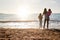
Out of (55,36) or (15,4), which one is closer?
(55,36)

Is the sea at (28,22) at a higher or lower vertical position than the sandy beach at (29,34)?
higher

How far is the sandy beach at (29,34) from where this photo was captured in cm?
350

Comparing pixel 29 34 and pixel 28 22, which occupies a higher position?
pixel 28 22

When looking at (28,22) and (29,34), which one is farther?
(28,22)

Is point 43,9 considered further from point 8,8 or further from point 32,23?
point 8,8

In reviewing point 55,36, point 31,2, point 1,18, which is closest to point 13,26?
A: point 1,18

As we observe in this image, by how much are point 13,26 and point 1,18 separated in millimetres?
379

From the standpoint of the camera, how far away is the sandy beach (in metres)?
3.50

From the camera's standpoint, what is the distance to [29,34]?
3650 mm

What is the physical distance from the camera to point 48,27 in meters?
4.10

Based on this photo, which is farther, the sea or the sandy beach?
the sea

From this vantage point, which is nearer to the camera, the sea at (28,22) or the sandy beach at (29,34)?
the sandy beach at (29,34)

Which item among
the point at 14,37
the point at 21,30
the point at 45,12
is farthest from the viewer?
the point at 45,12

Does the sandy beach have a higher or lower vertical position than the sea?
lower
